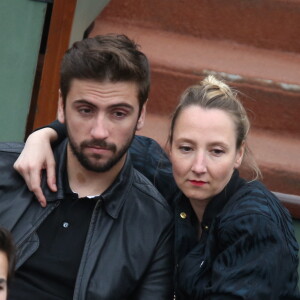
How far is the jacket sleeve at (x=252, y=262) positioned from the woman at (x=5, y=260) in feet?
2.08

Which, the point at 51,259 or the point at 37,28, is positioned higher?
the point at 37,28

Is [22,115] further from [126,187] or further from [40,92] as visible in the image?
[126,187]

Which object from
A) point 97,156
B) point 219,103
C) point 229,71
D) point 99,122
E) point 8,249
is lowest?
point 8,249

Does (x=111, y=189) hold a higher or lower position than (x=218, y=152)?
lower

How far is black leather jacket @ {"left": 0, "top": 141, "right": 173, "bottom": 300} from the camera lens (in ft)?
9.86

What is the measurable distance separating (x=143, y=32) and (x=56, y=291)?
1646 mm

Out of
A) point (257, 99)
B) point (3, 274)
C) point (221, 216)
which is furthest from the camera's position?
point (257, 99)

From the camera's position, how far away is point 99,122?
2.97 meters

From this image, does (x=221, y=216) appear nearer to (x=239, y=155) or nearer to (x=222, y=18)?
(x=239, y=155)

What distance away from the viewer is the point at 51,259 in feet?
9.87

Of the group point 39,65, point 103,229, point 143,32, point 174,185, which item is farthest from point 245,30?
point 103,229

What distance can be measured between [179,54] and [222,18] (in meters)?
0.28

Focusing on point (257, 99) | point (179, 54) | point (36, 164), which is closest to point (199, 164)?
point (36, 164)

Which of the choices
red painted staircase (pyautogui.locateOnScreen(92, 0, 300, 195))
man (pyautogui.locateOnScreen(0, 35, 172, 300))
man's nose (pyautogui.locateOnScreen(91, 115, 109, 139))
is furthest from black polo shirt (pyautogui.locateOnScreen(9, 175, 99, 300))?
red painted staircase (pyautogui.locateOnScreen(92, 0, 300, 195))
